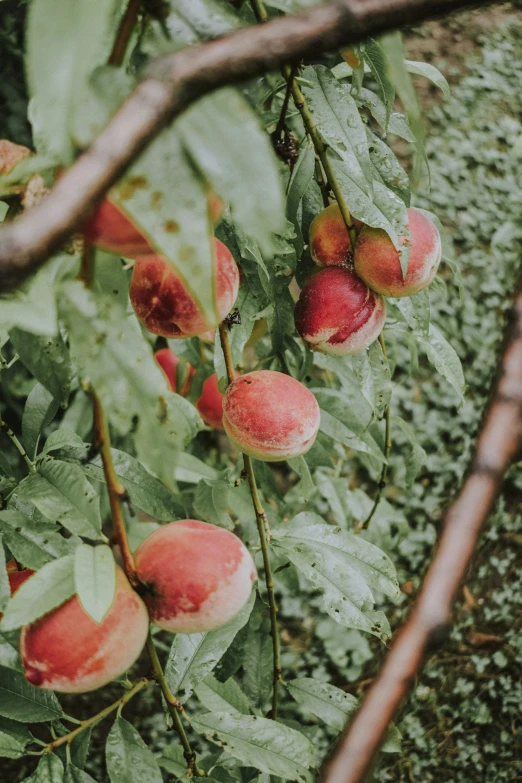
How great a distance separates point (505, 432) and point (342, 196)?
57cm

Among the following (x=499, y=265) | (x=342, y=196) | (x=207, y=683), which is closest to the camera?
(x=342, y=196)

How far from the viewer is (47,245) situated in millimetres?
209

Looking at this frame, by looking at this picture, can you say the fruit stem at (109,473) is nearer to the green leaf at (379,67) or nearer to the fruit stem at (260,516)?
the fruit stem at (260,516)

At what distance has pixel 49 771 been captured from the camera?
74 centimetres

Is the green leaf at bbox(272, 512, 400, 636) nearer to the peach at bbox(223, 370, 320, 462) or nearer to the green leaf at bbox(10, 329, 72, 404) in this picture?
the peach at bbox(223, 370, 320, 462)

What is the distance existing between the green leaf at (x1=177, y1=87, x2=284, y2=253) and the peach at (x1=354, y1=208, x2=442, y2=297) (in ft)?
1.36

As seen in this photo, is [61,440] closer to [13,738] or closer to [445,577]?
[13,738]

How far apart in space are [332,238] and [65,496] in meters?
0.44

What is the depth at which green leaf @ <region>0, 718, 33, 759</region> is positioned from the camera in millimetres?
727

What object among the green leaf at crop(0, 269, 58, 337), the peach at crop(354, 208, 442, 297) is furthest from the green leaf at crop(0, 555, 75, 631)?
the peach at crop(354, 208, 442, 297)

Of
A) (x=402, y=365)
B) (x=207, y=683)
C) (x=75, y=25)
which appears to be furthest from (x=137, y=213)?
(x=402, y=365)

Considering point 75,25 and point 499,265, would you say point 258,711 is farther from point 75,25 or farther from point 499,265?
point 499,265

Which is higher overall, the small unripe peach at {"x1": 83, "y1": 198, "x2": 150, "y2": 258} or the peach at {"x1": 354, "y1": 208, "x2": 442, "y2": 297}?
the small unripe peach at {"x1": 83, "y1": 198, "x2": 150, "y2": 258}

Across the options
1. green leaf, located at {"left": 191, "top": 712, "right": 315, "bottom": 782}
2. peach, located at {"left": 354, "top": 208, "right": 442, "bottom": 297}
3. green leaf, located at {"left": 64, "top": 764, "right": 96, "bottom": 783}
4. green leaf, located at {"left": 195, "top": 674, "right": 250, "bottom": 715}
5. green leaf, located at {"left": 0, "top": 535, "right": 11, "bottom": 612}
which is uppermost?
peach, located at {"left": 354, "top": 208, "right": 442, "bottom": 297}
